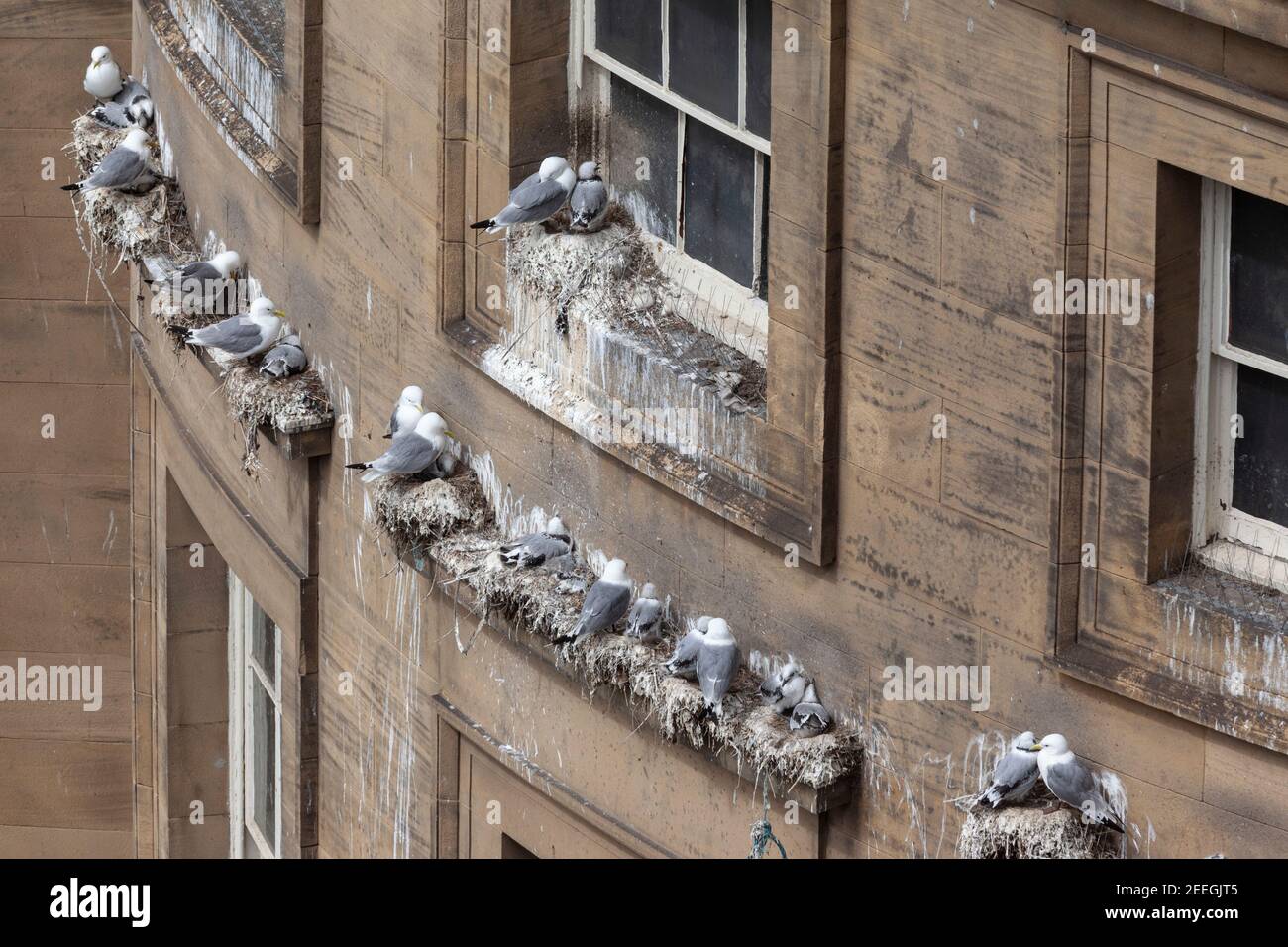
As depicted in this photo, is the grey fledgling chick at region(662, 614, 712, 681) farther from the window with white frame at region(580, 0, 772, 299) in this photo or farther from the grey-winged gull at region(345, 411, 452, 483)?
the grey-winged gull at region(345, 411, 452, 483)

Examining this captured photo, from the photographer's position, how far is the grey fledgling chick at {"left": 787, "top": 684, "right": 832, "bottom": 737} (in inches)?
414

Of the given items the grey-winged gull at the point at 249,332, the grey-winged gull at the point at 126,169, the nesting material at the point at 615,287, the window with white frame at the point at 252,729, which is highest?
the nesting material at the point at 615,287

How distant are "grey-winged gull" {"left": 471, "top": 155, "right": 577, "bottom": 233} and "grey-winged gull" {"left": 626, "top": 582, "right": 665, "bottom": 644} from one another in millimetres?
1663

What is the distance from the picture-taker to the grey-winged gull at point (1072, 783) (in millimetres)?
9414

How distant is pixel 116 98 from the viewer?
647 inches

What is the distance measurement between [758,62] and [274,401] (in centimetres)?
388

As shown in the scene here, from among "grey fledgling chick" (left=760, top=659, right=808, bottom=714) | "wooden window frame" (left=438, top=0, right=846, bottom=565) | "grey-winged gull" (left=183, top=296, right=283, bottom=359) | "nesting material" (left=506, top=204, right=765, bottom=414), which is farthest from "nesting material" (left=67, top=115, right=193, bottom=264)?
"grey fledgling chick" (left=760, top=659, right=808, bottom=714)

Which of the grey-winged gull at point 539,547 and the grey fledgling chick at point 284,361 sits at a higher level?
the grey fledgling chick at point 284,361

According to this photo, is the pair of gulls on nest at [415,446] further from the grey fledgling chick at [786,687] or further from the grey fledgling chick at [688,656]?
the grey fledgling chick at [786,687]

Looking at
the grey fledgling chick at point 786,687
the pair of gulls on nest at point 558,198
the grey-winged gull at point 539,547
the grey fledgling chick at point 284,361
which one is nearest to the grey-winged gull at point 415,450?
the grey-winged gull at point 539,547

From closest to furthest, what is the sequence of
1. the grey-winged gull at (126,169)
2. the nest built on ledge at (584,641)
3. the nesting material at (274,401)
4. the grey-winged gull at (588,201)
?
1. the nest built on ledge at (584,641)
2. the grey-winged gull at (588,201)
3. the nesting material at (274,401)
4. the grey-winged gull at (126,169)

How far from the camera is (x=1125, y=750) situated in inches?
370
